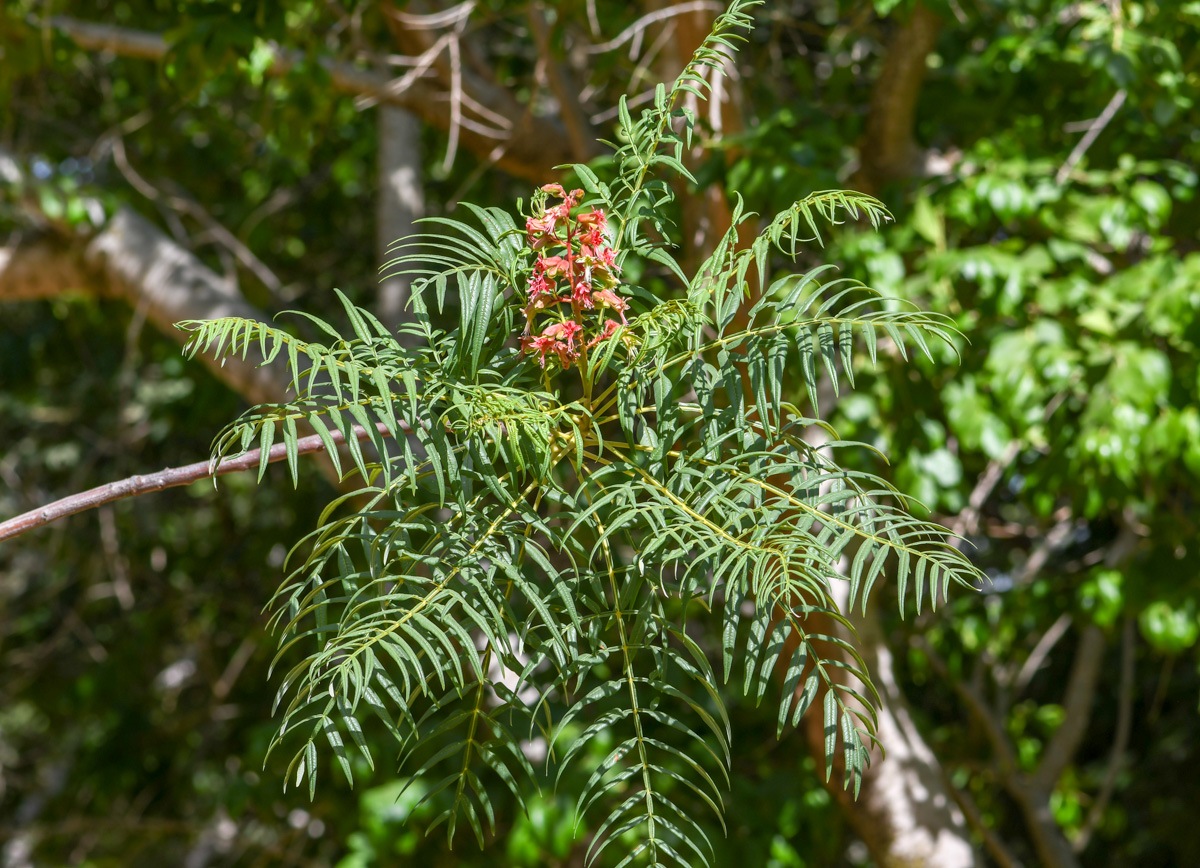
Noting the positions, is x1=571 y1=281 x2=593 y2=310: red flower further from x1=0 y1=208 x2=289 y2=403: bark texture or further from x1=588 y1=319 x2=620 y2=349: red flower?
x1=0 y1=208 x2=289 y2=403: bark texture

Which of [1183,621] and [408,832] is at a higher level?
[1183,621]

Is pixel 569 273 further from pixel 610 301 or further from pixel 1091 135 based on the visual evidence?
pixel 1091 135

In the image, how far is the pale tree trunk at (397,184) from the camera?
271 centimetres

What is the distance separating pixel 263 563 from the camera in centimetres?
381

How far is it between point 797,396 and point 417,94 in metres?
1.43

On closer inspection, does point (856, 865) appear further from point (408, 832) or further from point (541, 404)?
point (541, 404)

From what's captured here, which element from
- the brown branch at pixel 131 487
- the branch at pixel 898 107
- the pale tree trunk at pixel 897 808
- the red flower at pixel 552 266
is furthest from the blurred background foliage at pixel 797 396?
the red flower at pixel 552 266

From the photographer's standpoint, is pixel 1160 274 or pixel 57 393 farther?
pixel 57 393

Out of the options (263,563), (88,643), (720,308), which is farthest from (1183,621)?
(88,643)

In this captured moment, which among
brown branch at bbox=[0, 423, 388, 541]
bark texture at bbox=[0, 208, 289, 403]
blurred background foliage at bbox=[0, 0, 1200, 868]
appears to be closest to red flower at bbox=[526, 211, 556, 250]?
brown branch at bbox=[0, 423, 388, 541]

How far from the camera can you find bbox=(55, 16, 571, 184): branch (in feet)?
8.73

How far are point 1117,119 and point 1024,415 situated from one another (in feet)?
3.05

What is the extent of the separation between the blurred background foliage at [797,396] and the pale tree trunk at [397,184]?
70 mm

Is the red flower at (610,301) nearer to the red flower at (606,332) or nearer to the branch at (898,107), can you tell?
the red flower at (606,332)
